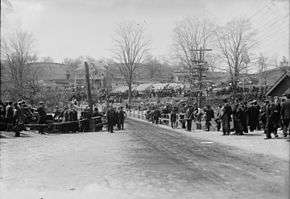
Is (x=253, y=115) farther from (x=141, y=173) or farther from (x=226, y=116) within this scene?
(x=141, y=173)

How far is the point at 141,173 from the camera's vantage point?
1061 centimetres

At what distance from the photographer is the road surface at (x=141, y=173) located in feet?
27.9

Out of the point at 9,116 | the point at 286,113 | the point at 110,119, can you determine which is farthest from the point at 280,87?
the point at 9,116

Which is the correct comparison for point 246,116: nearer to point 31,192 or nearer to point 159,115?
point 31,192

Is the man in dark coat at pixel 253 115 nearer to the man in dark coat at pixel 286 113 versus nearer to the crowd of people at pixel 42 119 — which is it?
the man in dark coat at pixel 286 113

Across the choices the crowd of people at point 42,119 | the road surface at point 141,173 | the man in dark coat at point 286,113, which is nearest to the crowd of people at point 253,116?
the man in dark coat at point 286,113

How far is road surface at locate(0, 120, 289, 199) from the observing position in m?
8.52

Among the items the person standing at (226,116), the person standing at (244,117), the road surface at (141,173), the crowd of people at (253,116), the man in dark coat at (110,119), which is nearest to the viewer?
the road surface at (141,173)

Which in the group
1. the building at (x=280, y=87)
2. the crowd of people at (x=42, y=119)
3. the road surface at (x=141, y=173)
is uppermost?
the building at (x=280, y=87)

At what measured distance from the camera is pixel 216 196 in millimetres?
8008

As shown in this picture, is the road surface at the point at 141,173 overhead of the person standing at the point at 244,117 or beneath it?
beneath

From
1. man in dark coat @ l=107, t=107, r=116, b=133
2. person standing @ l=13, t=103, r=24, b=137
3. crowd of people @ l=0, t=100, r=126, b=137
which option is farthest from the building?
person standing @ l=13, t=103, r=24, b=137

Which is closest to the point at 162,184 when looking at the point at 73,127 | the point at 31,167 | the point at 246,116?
the point at 31,167

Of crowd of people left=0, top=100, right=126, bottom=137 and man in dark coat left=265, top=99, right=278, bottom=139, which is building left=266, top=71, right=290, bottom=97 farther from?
man in dark coat left=265, top=99, right=278, bottom=139
